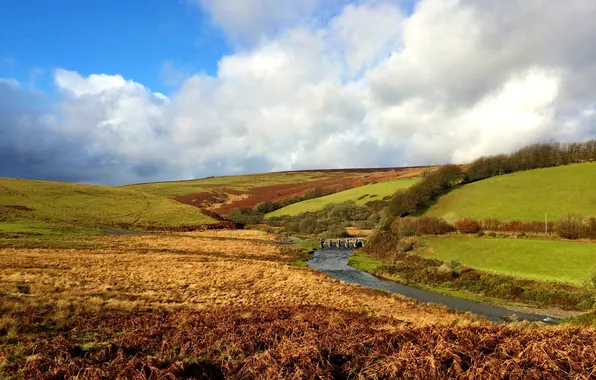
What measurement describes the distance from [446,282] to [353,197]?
6775 centimetres

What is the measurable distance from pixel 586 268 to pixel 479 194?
107 feet

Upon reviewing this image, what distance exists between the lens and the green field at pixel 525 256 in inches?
1245

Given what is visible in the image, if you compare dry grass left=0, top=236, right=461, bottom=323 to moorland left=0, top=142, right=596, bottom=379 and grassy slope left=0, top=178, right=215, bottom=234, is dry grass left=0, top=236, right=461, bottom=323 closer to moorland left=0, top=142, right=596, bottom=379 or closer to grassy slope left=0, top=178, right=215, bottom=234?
moorland left=0, top=142, right=596, bottom=379

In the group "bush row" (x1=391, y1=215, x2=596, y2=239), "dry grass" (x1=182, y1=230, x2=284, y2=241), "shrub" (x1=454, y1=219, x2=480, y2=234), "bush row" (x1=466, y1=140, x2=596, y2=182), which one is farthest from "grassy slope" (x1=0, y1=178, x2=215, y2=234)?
"bush row" (x1=466, y1=140, x2=596, y2=182)

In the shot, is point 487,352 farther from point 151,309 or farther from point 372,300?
point 372,300

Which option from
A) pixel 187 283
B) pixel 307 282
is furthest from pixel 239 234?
pixel 187 283

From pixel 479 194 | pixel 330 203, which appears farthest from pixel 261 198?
pixel 479 194

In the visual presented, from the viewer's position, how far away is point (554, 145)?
7594cm

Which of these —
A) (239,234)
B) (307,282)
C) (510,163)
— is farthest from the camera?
(239,234)

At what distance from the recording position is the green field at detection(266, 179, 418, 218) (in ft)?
320

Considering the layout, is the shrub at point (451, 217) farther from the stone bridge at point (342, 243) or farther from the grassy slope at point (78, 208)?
the grassy slope at point (78, 208)

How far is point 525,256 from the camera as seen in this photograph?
36.5 meters

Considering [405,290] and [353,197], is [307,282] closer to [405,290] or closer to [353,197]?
[405,290]

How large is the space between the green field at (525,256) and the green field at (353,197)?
51.4 meters
